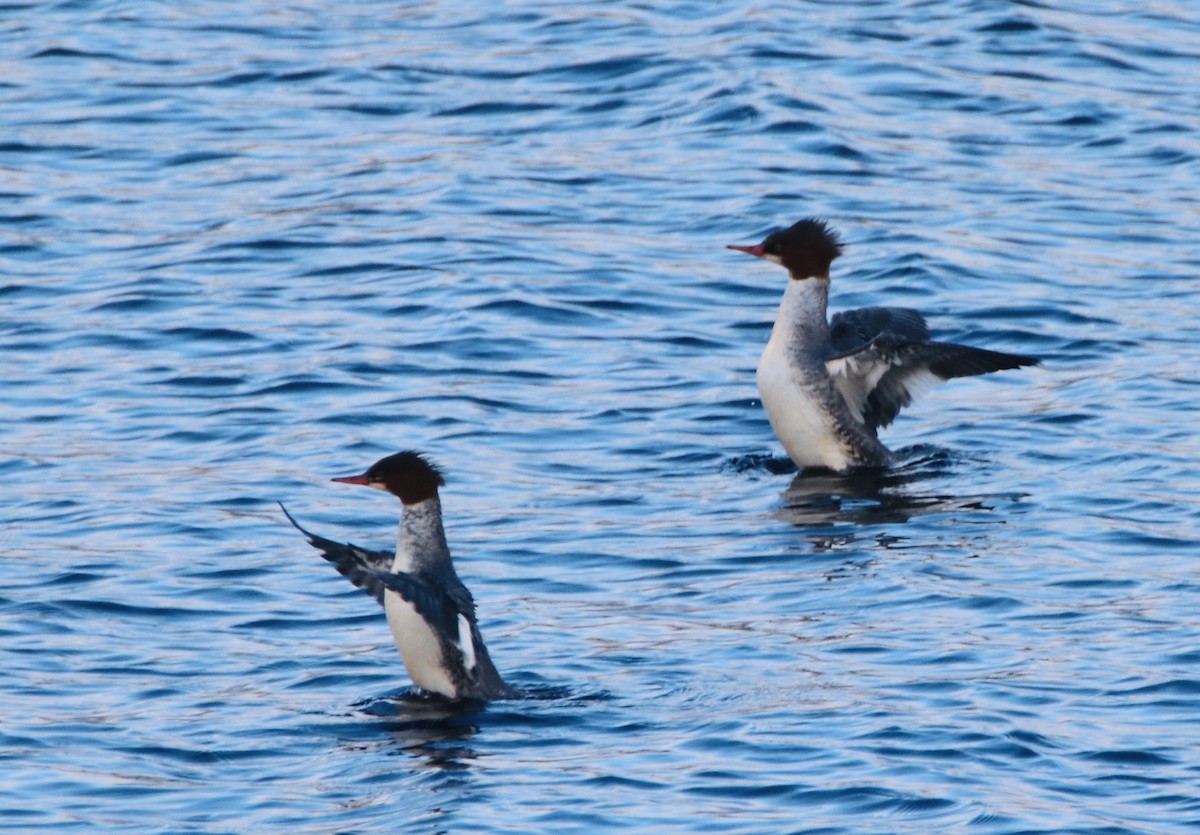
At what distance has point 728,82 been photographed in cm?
1897

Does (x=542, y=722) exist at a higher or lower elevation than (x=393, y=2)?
lower

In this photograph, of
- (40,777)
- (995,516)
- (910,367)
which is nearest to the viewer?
(40,777)

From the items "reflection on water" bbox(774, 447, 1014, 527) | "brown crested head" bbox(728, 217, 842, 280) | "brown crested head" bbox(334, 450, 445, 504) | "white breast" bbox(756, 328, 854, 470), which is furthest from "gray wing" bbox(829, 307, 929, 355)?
"brown crested head" bbox(334, 450, 445, 504)

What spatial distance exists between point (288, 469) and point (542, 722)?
12.0 feet

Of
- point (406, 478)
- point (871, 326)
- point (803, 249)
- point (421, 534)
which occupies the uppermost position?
point (803, 249)

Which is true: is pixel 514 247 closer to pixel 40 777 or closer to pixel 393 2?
pixel 393 2

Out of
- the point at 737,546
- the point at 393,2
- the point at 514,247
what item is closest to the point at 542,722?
the point at 737,546

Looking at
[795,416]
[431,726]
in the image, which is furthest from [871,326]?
[431,726]

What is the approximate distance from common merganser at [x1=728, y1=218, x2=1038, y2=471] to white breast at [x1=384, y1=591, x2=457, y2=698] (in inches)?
150

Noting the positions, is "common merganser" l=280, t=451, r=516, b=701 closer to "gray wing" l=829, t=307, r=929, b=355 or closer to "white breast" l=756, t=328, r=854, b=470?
"white breast" l=756, t=328, r=854, b=470

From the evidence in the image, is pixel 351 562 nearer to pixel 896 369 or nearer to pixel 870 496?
pixel 870 496

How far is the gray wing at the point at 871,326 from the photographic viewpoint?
1208 centimetres

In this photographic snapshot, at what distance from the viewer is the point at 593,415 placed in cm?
1218

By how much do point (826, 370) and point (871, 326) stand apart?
781mm
